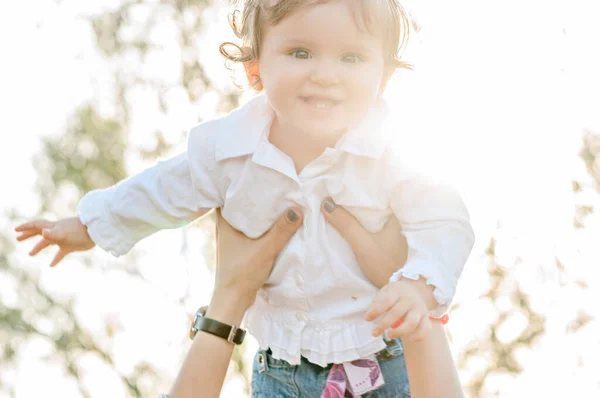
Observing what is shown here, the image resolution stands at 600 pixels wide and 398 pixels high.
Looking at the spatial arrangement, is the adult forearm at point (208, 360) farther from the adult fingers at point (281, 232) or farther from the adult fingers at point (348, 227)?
the adult fingers at point (348, 227)

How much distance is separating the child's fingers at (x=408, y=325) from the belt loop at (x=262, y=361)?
1.92ft

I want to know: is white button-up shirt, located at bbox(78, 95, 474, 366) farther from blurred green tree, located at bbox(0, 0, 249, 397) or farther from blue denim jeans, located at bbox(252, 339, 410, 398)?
blurred green tree, located at bbox(0, 0, 249, 397)

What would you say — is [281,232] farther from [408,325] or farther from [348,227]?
[408,325]

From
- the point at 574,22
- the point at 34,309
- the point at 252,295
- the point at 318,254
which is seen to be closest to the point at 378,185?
the point at 318,254

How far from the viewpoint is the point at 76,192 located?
4738 millimetres

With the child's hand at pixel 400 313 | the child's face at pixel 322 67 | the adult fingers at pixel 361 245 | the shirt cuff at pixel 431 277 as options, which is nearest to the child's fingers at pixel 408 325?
the child's hand at pixel 400 313

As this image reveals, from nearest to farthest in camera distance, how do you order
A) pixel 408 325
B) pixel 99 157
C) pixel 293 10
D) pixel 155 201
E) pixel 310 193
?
pixel 408 325
pixel 293 10
pixel 310 193
pixel 155 201
pixel 99 157

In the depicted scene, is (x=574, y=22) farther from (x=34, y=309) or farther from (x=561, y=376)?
(x=34, y=309)

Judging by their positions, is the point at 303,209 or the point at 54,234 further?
the point at 54,234

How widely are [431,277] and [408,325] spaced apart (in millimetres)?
159

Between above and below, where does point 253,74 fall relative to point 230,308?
above

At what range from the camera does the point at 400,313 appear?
5.83 feet

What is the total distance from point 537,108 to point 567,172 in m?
0.35


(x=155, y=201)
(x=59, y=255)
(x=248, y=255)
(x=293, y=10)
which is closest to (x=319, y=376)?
(x=248, y=255)
